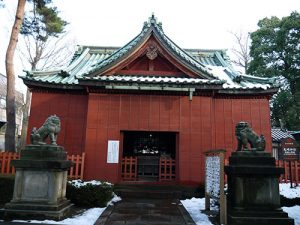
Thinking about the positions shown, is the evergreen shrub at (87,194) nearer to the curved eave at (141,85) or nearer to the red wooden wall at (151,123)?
the red wooden wall at (151,123)

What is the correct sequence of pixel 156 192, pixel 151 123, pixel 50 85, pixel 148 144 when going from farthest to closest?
pixel 148 144
pixel 50 85
pixel 151 123
pixel 156 192

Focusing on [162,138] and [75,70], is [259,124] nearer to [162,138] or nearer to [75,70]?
[162,138]

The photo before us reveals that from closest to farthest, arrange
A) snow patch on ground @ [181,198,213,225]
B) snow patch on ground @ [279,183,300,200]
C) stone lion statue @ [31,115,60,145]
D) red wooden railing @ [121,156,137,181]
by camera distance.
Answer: snow patch on ground @ [181,198,213,225] < stone lion statue @ [31,115,60,145] < snow patch on ground @ [279,183,300,200] < red wooden railing @ [121,156,137,181]

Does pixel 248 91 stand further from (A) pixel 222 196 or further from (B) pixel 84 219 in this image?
(B) pixel 84 219

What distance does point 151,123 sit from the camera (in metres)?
13.8

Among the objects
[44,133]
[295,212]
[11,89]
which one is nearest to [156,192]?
[295,212]

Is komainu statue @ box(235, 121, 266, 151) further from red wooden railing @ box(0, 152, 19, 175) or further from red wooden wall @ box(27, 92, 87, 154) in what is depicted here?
red wooden railing @ box(0, 152, 19, 175)

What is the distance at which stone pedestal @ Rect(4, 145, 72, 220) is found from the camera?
766 centimetres

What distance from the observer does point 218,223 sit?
25.5 feet

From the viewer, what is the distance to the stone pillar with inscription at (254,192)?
720cm

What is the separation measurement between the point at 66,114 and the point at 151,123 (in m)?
4.62

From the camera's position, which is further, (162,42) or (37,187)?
(162,42)

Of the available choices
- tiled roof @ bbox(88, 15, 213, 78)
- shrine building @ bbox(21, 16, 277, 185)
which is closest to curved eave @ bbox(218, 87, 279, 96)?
shrine building @ bbox(21, 16, 277, 185)

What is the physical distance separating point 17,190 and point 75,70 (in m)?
11.1
